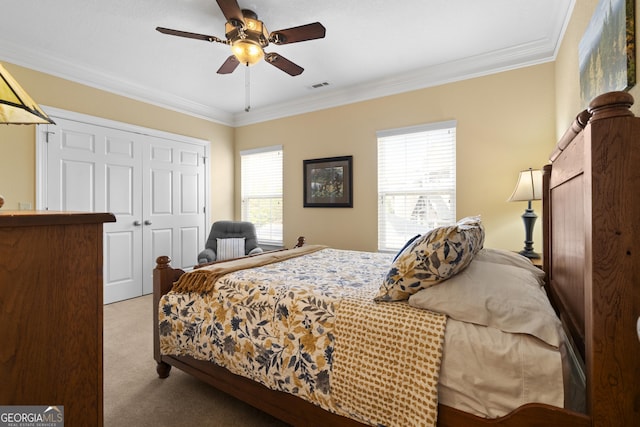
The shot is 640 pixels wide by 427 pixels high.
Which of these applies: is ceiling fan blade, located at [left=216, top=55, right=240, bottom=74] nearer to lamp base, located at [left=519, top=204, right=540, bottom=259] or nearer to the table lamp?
the table lamp

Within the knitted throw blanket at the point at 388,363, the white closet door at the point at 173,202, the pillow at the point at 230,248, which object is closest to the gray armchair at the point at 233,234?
the pillow at the point at 230,248

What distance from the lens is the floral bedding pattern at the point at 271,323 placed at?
138 cm

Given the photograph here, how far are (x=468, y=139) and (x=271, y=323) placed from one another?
2863 mm

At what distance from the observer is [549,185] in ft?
6.49

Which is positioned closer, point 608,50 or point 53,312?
point 53,312

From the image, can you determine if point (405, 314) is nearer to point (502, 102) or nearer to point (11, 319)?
point (11, 319)

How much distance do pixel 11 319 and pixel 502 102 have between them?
3.80 metres

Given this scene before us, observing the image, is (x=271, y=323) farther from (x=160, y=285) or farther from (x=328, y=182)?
(x=328, y=182)

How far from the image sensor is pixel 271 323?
4.99ft

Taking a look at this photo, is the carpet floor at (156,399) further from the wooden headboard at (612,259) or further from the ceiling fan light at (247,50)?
the ceiling fan light at (247,50)

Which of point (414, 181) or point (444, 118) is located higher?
point (444, 118)

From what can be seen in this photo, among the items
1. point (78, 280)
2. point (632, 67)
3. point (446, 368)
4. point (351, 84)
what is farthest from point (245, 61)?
point (446, 368)

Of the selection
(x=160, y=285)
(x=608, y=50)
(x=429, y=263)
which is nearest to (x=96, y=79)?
(x=160, y=285)

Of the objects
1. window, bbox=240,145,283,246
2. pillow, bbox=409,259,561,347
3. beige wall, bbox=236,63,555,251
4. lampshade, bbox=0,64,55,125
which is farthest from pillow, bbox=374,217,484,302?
window, bbox=240,145,283,246
